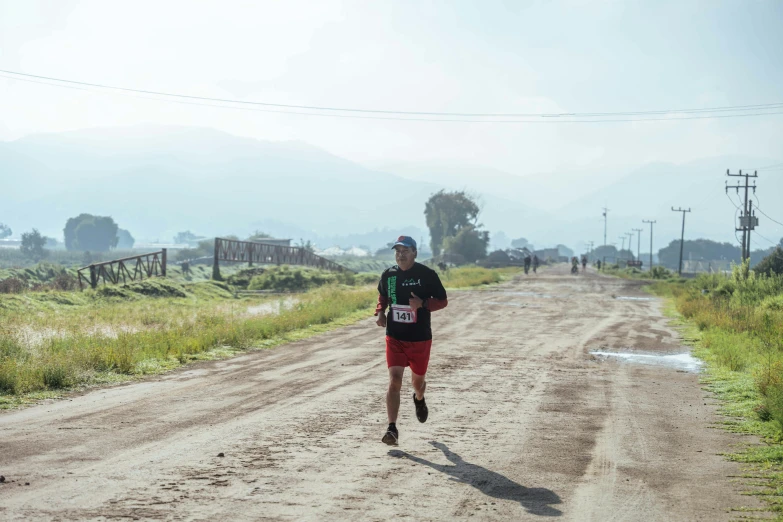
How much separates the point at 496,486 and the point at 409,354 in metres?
1.89

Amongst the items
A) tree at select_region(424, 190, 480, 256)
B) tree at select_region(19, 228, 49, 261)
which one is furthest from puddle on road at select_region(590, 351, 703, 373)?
tree at select_region(19, 228, 49, 261)

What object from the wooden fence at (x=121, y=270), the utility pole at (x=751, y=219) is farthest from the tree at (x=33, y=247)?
the utility pole at (x=751, y=219)

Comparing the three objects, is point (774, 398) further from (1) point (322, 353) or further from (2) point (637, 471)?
(1) point (322, 353)

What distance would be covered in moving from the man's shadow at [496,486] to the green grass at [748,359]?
167 cm

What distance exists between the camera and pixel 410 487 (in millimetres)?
6402

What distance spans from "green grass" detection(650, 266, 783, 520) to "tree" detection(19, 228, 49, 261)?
13615 centimetres

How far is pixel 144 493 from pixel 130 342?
962 cm

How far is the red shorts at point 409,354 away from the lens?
8.01m

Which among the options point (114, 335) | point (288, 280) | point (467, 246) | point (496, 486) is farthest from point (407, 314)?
point (467, 246)

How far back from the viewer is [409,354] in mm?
8031

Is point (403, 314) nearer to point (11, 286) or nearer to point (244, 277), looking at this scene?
point (11, 286)

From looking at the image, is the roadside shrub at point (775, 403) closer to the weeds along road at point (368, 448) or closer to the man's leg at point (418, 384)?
the weeds along road at point (368, 448)

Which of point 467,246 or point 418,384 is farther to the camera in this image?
point 467,246

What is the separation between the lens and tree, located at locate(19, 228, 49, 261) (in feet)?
477
